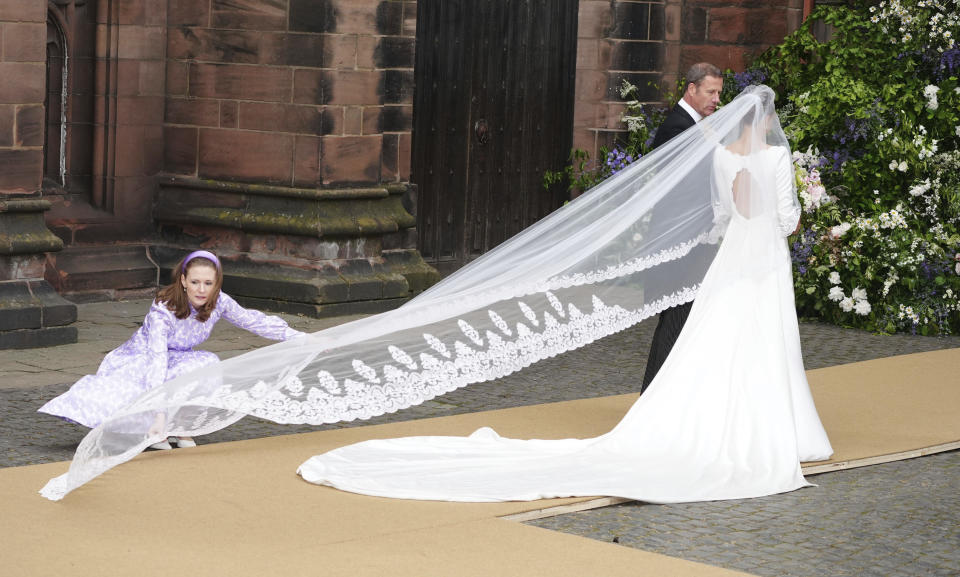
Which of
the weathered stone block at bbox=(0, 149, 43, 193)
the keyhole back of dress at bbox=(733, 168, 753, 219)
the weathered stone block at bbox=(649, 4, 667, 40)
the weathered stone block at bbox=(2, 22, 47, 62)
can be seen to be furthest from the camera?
the weathered stone block at bbox=(649, 4, 667, 40)

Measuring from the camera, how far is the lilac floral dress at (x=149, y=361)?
23.5 ft

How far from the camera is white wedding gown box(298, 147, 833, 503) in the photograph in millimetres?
6672

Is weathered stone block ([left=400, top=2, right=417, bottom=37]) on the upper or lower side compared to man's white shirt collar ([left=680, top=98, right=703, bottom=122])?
upper

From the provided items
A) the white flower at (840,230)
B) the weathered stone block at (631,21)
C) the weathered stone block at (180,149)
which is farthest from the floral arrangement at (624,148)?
the weathered stone block at (180,149)

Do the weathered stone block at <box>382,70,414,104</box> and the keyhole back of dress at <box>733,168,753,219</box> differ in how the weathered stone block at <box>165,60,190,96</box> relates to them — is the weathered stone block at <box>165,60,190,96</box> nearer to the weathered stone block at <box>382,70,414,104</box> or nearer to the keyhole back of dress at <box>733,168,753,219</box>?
the weathered stone block at <box>382,70,414,104</box>

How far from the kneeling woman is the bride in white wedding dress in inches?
35.3

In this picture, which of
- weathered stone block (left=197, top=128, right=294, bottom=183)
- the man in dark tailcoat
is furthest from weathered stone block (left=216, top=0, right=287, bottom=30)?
the man in dark tailcoat

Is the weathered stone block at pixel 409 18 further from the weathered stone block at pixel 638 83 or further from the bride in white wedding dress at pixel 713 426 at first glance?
the bride in white wedding dress at pixel 713 426

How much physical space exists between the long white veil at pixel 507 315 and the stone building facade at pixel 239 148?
4.47 m

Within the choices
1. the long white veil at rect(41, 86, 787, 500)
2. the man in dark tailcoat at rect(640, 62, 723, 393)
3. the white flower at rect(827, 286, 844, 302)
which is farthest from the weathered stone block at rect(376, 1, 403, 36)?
the long white veil at rect(41, 86, 787, 500)

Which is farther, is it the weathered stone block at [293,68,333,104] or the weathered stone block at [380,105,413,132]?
the weathered stone block at [380,105,413,132]

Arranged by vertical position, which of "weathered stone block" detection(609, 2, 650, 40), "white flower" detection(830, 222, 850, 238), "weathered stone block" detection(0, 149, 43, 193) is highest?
"weathered stone block" detection(609, 2, 650, 40)

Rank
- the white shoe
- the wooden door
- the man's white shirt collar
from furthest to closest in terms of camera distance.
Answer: the wooden door
the man's white shirt collar
the white shoe

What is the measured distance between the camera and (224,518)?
5.97 m
